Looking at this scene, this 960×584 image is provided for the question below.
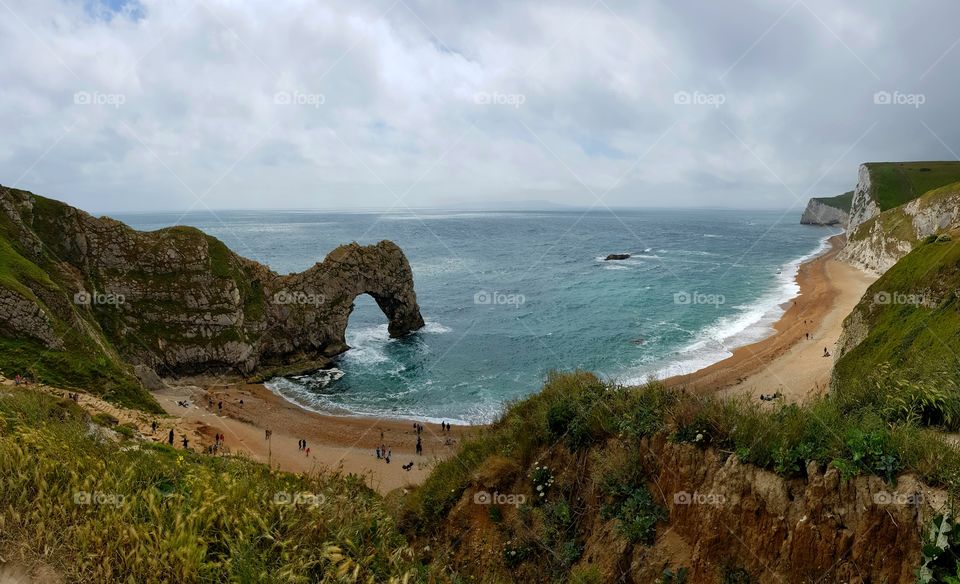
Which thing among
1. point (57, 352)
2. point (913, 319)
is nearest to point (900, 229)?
point (913, 319)

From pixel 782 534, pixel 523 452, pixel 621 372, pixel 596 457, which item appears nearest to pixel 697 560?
pixel 782 534

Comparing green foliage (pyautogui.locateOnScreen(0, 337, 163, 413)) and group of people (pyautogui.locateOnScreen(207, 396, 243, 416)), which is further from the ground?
green foliage (pyautogui.locateOnScreen(0, 337, 163, 413))

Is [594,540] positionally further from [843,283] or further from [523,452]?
[843,283]

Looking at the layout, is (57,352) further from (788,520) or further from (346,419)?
(788,520)

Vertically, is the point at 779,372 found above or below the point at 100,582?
below

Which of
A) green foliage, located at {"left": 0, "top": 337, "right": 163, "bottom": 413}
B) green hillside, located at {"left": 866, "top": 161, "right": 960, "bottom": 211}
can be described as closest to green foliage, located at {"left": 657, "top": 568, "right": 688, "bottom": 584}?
green foliage, located at {"left": 0, "top": 337, "right": 163, "bottom": 413}

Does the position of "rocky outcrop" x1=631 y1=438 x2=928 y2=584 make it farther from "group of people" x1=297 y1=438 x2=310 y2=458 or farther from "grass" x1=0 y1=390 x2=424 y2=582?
"group of people" x1=297 y1=438 x2=310 y2=458
